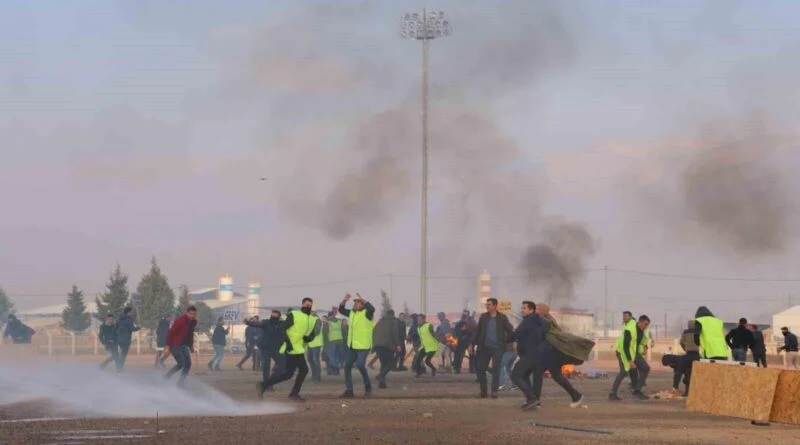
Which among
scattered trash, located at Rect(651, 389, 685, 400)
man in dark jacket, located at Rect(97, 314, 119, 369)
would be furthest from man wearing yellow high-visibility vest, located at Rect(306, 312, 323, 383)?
scattered trash, located at Rect(651, 389, 685, 400)

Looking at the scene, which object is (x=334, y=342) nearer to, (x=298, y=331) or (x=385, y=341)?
(x=385, y=341)

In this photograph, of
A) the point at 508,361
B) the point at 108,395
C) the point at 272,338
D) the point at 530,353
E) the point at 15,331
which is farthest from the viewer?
the point at 15,331

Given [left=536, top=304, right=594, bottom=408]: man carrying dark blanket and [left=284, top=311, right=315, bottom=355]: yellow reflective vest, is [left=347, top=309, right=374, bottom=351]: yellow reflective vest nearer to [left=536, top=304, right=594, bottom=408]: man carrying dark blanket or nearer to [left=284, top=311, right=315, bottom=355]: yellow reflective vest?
[left=284, top=311, right=315, bottom=355]: yellow reflective vest

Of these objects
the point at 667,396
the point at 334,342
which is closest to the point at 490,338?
the point at 667,396

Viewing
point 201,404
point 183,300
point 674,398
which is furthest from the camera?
point 183,300

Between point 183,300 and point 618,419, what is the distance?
8113 cm

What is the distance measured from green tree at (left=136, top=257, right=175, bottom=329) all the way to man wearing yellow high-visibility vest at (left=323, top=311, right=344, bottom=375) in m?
46.3

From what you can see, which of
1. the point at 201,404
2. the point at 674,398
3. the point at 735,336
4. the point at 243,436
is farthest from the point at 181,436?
the point at 735,336

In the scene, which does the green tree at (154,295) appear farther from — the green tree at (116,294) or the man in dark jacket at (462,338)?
the man in dark jacket at (462,338)

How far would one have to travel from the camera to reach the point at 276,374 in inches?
843

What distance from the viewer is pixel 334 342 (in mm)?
34938

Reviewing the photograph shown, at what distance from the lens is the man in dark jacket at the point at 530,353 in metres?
20.5

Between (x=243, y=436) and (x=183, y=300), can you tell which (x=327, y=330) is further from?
(x=183, y=300)

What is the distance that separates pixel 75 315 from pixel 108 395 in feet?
251
